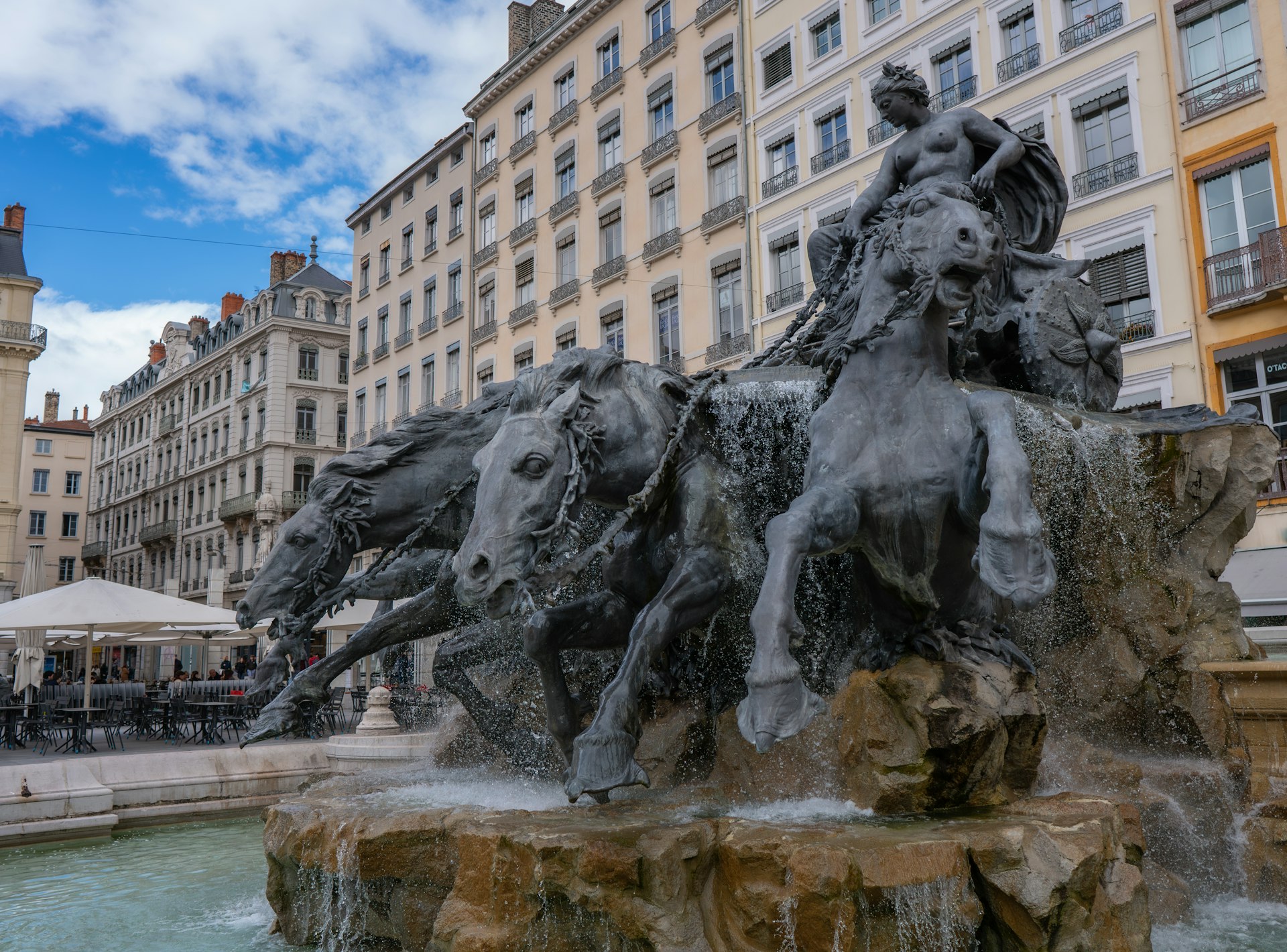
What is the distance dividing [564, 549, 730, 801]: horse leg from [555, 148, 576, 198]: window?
3072 cm

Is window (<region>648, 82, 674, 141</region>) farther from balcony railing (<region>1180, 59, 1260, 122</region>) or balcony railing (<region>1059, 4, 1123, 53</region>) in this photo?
balcony railing (<region>1180, 59, 1260, 122</region>)

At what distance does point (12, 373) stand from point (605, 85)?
31847 mm

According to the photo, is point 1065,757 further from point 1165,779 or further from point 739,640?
point 739,640

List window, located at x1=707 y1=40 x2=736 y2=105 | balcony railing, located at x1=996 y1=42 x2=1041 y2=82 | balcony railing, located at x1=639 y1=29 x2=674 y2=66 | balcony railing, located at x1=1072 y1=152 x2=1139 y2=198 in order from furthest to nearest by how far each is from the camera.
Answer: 1. balcony railing, located at x1=639 y1=29 x2=674 y2=66
2. window, located at x1=707 y1=40 x2=736 y2=105
3. balcony railing, located at x1=996 y1=42 x2=1041 y2=82
4. balcony railing, located at x1=1072 y1=152 x2=1139 y2=198

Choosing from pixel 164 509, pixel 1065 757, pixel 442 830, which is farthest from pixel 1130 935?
pixel 164 509

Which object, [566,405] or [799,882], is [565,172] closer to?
[566,405]

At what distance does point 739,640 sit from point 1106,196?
18.7 metres

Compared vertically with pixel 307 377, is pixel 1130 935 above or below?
below

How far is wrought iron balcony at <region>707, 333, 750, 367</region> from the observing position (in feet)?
87.1

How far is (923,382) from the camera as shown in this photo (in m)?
4.59

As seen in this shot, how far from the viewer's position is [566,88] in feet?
116

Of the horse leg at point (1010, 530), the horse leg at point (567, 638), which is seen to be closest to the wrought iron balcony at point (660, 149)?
the horse leg at point (567, 638)

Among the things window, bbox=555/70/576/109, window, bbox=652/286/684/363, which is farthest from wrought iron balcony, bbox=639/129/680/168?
window, bbox=555/70/576/109

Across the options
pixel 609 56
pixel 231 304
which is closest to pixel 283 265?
pixel 231 304
